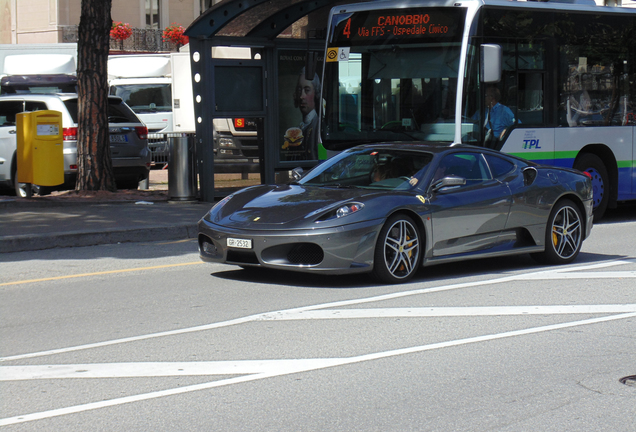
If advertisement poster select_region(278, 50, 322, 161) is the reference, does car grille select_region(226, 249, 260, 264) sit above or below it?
below

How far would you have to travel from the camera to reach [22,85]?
→ 23.6m

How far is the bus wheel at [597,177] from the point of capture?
13.9 m

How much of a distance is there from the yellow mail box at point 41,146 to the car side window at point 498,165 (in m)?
7.77

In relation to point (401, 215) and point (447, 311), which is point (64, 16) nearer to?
point (401, 215)

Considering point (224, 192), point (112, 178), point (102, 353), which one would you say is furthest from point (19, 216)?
point (102, 353)

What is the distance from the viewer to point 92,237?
37.2 feet

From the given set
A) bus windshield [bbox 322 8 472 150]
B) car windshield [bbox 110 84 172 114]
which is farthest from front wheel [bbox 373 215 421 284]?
car windshield [bbox 110 84 172 114]

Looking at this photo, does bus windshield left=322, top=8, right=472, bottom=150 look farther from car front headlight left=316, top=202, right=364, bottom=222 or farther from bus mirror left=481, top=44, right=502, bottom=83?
car front headlight left=316, top=202, right=364, bottom=222

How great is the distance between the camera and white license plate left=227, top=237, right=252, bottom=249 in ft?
26.4

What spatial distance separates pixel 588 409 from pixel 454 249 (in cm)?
406

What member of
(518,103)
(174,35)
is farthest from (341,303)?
(174,35)

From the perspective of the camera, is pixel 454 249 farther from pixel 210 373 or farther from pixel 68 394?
pixel 68 394

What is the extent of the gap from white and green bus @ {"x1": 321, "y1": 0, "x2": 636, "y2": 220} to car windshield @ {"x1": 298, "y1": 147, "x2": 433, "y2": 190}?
297cm

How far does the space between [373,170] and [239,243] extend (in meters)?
1.70
